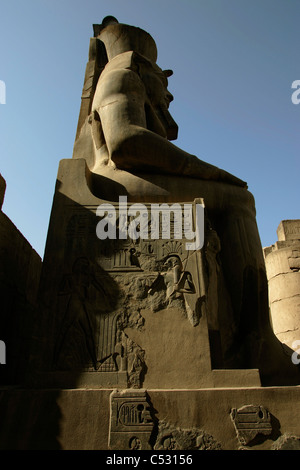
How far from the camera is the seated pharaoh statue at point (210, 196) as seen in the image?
118 inches

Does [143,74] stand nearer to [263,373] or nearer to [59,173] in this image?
[59,173]


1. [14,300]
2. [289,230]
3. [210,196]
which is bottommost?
[14,300]

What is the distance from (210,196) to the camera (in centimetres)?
348

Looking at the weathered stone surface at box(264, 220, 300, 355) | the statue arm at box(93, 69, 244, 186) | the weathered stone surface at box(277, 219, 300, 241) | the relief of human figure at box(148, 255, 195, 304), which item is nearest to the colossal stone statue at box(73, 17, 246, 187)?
the statue arm at box(93, 69, 244, 186)

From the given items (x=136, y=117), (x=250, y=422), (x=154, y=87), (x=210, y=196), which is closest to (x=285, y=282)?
(x=210, y=196)

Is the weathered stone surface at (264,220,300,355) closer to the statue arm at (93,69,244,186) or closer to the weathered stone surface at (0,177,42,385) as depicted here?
the statue arm at (93,69,244,186)

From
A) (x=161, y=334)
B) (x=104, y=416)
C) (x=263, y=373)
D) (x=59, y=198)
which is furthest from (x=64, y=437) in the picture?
(x=59, y=198)

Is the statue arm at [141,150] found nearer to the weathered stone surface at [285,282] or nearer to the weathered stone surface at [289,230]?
the weathered stone surface at [285,282]

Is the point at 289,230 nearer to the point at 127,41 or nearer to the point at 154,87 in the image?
the point at 154,87

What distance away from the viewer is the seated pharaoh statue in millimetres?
2988

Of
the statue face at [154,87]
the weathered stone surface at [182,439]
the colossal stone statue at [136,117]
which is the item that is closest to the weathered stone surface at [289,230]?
the colossal stone statue at [136,117]

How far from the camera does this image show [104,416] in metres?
2.27

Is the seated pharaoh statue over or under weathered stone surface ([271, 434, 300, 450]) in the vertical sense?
over

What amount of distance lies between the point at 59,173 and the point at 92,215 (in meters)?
0.56
